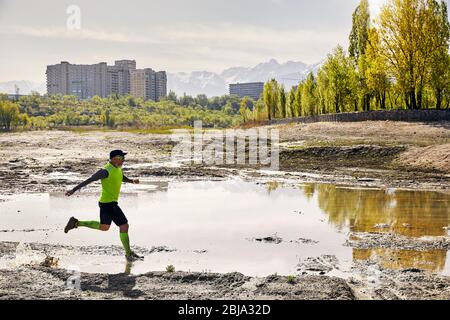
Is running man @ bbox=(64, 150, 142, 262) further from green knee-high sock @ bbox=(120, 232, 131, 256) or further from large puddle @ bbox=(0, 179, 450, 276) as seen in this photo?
large puddle @ bbox=(0, 179, 450, 276)

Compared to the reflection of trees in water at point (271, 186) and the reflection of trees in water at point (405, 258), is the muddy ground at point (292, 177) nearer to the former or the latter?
the reflection of trees in water at point (405, 258)

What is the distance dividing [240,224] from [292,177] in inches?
451

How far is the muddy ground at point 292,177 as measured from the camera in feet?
25.2

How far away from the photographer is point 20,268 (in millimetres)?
8820

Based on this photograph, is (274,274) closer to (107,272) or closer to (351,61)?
(107,272)

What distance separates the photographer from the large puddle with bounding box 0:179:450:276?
976 centimetres

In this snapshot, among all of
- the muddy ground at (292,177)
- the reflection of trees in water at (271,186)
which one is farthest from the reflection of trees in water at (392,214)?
the reflection of trees in water at (271,186)

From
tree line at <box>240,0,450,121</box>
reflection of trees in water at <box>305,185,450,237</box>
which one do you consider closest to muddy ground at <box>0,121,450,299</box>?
reflection of trees in water at <box>305,185,450,237</box>

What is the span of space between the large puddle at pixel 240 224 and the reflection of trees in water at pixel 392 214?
0.02 m

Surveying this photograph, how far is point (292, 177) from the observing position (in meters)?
24.7

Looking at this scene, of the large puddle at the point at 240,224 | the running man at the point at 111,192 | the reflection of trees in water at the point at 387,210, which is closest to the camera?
the large puddle at the point at 240,224

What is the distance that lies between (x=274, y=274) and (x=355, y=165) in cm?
2122

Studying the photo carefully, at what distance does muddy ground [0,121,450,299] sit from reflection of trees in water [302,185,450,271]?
57 centimetres
